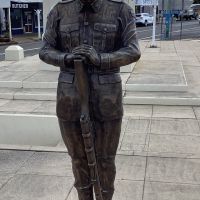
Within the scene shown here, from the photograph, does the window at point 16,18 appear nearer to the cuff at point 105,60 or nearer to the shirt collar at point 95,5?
the shirt collar at point 95,5

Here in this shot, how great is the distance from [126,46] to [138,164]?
9.36 ft

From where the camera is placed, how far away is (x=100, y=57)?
3229 millimetres

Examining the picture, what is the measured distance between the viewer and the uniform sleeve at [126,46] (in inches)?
130

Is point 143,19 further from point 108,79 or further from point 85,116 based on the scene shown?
point 85,116

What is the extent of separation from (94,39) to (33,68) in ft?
31.7

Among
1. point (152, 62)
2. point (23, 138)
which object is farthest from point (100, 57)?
point (152, 62)

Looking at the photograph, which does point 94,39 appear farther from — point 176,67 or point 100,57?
point 176,67

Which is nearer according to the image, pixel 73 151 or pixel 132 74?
pixel 73 151

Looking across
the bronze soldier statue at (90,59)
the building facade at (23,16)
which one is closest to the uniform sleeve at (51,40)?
the bronze soldier statue at (90,59)

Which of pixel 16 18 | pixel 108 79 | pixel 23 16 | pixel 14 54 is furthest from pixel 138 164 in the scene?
pixel 23 16

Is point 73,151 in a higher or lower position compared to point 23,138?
higher

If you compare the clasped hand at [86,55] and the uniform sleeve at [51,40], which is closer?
the clasped hand at [86,55]

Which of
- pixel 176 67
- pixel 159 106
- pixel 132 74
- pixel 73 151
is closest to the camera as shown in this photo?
pixel 73 151

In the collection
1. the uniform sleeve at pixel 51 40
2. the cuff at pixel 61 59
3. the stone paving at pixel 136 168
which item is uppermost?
the uniform sleeve at pixel 51 40
